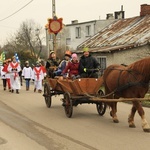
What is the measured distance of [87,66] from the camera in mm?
10914

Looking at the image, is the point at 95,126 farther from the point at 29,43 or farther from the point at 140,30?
the point at 29,43

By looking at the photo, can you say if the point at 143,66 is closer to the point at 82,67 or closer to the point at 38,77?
the point at 82,67

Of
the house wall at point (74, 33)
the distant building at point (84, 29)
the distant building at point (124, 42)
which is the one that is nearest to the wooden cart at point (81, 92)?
the distant building at point (124, 42)

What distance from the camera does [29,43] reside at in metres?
68.4

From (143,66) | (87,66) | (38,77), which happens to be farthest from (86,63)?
(38,77)

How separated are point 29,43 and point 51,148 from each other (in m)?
62.3

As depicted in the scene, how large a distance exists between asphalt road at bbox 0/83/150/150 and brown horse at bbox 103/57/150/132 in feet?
1.36

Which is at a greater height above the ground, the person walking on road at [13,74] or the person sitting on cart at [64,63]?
the person sitting on cart at [64,63]

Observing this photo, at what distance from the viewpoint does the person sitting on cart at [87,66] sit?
430 inches

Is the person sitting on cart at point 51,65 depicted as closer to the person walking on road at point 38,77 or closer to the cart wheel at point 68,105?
the cart wheel at point 68,105

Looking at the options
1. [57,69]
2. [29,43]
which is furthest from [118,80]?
[29,43]

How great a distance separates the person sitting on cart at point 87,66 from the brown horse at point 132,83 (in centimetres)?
139

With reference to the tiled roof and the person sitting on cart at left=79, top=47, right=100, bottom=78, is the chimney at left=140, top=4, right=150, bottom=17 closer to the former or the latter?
the tiled roof

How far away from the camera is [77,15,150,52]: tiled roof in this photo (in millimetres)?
25938
